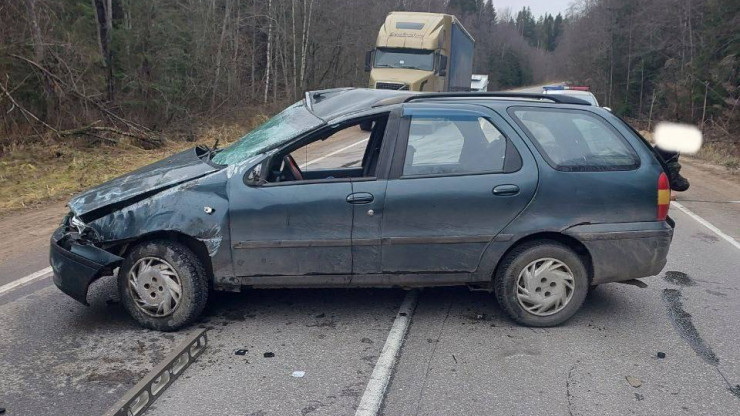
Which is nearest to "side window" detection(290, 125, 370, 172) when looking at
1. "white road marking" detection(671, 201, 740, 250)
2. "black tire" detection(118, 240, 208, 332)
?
"black tire" detection(118, 240, 208, 332)

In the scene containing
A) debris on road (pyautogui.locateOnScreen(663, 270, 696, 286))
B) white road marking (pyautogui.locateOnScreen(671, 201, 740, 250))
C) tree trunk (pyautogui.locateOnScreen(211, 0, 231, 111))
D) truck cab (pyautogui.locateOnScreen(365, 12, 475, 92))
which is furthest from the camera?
tree trunk (pyautogui.locateOnScreen(211, 0, 231, 111))

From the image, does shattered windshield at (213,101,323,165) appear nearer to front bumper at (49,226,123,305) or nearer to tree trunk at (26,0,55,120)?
front bumper at (49,226,123,305)

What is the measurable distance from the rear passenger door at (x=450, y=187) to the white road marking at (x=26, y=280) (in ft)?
11.0

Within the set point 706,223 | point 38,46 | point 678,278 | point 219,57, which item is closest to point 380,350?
point 678,278

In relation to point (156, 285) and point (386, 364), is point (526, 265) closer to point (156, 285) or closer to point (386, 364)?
point (386, 364)

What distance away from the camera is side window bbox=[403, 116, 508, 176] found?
14.8 feet

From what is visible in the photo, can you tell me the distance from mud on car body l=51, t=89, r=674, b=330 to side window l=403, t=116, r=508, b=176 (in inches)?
0.4

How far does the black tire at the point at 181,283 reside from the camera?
432 cm

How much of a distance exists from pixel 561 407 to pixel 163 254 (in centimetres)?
277

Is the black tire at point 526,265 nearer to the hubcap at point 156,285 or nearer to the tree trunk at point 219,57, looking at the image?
the hubcap at point 156,285

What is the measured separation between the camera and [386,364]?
3.96 m

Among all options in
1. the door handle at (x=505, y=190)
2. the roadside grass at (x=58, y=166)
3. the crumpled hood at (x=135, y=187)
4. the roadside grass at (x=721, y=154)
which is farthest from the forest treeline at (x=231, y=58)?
the door handle at (x=505, y=190)

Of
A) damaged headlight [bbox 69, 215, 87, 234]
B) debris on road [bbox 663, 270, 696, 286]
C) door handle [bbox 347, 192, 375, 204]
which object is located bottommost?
debris on road [bbox 663, 270, 696, 286]

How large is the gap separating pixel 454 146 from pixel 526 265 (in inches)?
40.0
